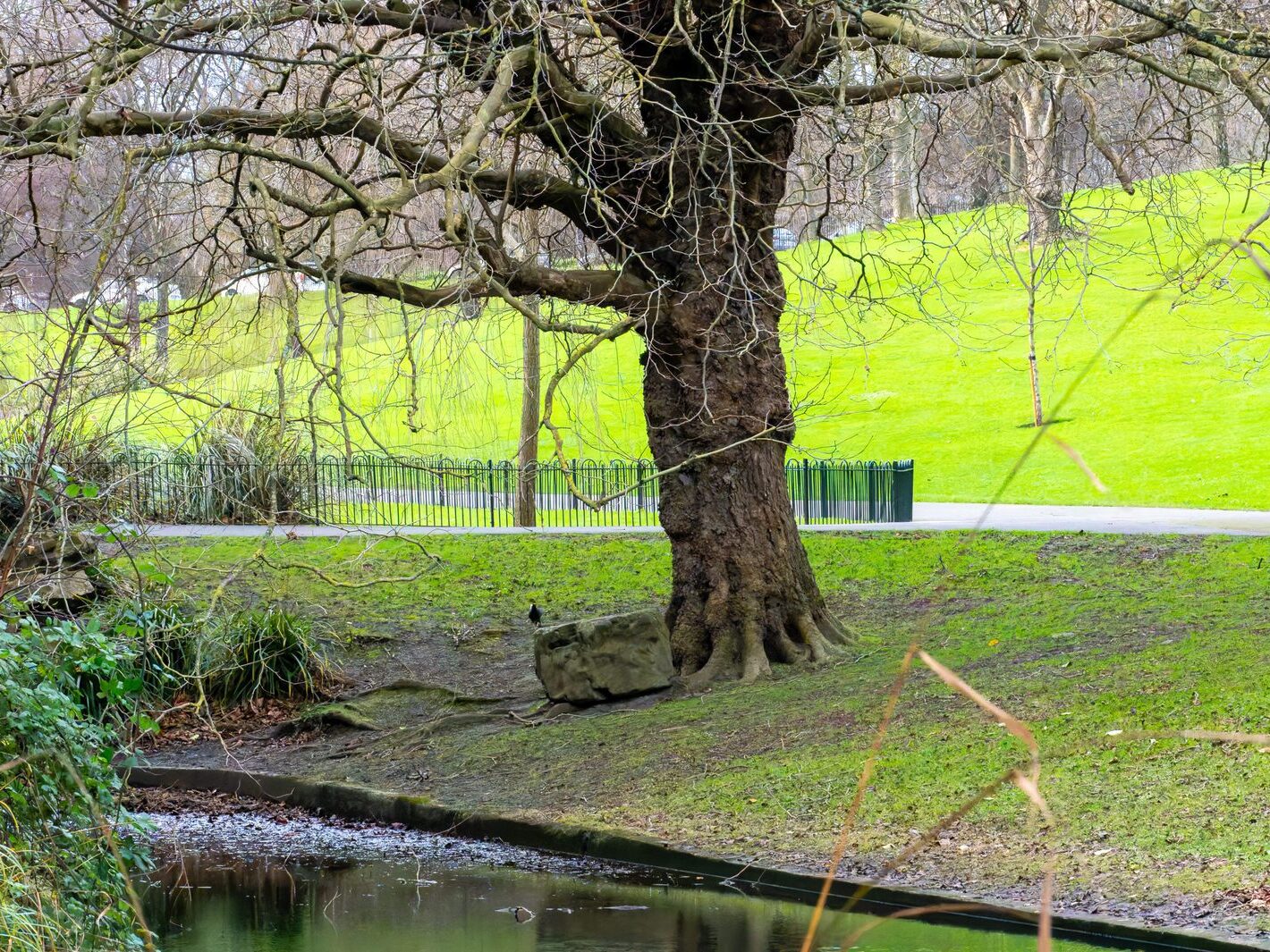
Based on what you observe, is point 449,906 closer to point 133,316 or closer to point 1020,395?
→ point 133,316

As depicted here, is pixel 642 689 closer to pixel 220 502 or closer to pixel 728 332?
pixel 728 332

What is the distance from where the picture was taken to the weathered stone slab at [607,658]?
1156 centimetres

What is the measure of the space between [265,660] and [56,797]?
27.4ft

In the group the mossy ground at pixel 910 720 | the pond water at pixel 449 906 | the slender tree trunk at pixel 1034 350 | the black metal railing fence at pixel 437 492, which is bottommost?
the pond water at pixel 449 906

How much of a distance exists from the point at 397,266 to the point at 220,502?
30.4 feet

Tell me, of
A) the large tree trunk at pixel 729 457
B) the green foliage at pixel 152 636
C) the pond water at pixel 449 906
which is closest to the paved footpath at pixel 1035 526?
the green foliage at pixel 152 636

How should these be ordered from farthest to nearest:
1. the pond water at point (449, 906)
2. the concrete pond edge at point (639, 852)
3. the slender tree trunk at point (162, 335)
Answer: the slender tree trunk at point (162, 335) → the pond water at point (449, 906) → the concrete pond edge at point (639, 852)

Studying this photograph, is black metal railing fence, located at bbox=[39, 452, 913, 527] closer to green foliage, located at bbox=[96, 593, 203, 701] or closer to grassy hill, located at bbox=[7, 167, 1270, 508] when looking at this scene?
grassy hill, located at bbox=[7, 167, 1270, 508]

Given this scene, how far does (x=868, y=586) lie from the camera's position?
16.1 metres

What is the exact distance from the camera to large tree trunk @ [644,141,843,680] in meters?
11.4

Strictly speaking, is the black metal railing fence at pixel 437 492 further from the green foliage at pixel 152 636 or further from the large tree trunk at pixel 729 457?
the large tree trunk at pixel 729 457

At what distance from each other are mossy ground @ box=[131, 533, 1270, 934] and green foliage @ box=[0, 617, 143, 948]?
1891 mm

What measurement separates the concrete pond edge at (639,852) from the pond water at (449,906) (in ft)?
0.34

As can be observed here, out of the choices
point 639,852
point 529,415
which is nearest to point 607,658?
point 639,852
